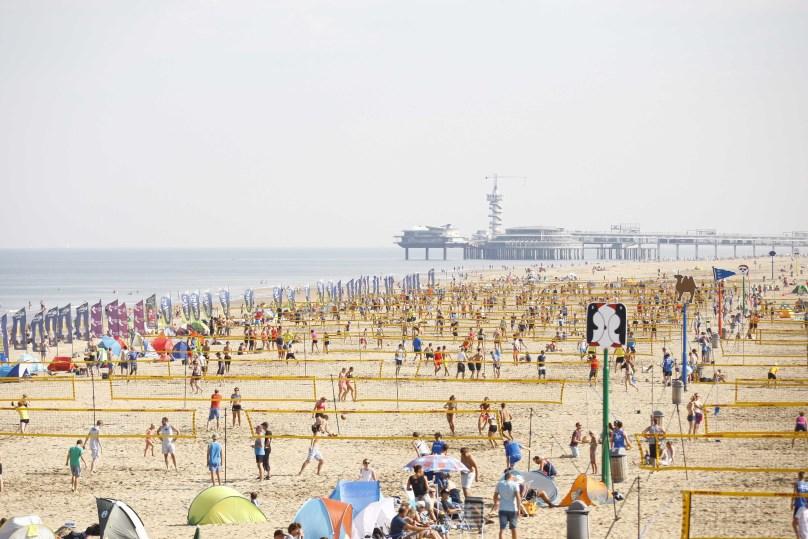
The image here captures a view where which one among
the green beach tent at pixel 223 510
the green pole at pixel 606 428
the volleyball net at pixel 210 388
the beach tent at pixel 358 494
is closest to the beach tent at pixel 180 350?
the volleyball net at pixel 210 388

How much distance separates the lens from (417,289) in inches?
3246

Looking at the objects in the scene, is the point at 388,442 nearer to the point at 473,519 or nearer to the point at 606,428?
the point at 473,519

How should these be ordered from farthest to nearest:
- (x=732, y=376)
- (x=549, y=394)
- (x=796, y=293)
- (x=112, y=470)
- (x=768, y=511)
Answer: (x=796, y=293), (x=732, y=376), (x=549, y=394), (x=112, y=470), (x=768, y=511)

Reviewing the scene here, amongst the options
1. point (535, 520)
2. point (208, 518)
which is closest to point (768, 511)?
point (535, 520)

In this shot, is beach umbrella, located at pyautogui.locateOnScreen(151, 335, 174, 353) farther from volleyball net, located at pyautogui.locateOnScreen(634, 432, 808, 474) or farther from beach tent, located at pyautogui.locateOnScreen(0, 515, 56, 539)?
beach tent, located at pyautogui.locateOnScreen(0, 515, 56, 539)

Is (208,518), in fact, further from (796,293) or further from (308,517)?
(796,293)

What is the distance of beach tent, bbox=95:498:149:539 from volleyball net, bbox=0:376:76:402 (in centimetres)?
1555

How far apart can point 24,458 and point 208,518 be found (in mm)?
7271

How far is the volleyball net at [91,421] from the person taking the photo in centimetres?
2445

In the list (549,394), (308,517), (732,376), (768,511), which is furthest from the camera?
(732,376)

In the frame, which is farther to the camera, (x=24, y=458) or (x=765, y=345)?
(x=765, y=345)

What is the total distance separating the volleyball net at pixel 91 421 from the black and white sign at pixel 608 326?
10.3 meters

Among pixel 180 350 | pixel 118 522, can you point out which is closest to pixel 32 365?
pixel 180 350

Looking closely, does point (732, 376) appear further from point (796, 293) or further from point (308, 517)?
point (796, 293)
